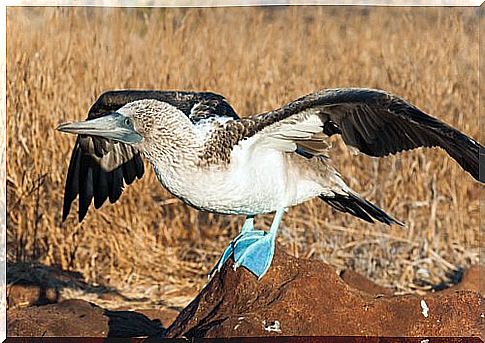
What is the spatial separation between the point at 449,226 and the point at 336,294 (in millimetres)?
3244

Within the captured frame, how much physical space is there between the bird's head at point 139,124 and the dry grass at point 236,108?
271cm

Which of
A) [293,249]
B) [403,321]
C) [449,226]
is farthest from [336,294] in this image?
[449,226]

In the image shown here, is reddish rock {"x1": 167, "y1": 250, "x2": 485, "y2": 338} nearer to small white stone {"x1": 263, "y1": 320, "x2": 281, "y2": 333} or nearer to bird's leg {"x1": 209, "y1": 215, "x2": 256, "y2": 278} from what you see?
small white stone {"x1": 263, "y1": 320, "x2": 281, "y2": 333}

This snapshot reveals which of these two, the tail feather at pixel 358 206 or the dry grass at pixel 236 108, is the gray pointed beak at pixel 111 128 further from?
the dry grass at pixel 236 108

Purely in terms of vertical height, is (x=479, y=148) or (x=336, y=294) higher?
(x=479, y=148)

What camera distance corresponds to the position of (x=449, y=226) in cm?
637

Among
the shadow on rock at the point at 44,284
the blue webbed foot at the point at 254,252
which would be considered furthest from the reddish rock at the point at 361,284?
the shadow on rock at the point at 44,284

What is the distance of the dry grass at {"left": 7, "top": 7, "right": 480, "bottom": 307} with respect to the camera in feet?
19.3

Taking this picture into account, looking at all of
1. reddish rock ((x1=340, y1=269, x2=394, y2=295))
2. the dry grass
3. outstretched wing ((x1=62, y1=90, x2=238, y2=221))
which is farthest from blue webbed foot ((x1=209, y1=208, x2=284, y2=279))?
the dry grass

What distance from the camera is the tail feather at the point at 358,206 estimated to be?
3834mm

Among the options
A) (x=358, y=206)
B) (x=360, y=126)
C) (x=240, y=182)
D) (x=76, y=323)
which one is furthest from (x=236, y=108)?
(x=240, y=182)

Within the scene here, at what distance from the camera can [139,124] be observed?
3125mm

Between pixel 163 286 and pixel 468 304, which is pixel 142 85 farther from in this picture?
pixel 468 304

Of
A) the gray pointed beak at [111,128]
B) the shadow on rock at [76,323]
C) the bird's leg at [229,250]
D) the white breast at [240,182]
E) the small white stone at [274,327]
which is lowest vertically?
the shadow on rock at [76,323]
